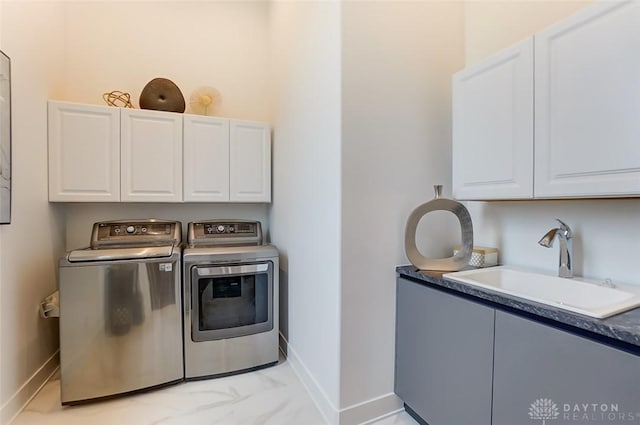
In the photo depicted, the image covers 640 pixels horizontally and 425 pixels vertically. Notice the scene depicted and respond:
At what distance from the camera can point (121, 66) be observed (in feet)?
8.70

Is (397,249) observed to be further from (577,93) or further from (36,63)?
(36,63)

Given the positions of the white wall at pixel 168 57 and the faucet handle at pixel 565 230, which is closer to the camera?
the faucet handle at pixel 565 230

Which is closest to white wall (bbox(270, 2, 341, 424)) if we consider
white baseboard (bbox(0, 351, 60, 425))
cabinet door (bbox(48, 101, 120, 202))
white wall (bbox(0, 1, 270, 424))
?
white wall (bbox(0, 1, 270, 424))

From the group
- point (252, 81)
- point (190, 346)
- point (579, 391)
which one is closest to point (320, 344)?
point (190, 346)

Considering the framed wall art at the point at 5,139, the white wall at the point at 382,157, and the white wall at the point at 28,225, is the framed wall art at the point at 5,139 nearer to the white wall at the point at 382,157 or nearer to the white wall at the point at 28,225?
the white wall at the point at 28,225

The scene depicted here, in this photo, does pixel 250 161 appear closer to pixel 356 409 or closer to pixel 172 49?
pixel 172 49

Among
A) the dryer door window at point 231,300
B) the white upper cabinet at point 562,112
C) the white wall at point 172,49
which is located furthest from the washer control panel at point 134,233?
the white upper cabinet at point 562,112

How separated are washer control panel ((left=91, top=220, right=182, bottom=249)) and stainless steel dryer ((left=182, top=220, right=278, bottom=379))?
0.66 feet

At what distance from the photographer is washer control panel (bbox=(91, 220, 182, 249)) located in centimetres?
221

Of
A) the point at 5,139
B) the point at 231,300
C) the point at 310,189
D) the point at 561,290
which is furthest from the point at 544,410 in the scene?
the point at 5,139

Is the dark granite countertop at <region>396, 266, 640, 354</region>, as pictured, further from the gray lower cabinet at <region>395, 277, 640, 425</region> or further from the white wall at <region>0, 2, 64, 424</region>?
the white wall at <region>0, 2, 64, 424</region>

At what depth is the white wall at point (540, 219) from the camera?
1.30 metres

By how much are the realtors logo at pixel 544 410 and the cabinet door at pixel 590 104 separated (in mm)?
785

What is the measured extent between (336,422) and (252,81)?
295 cm
